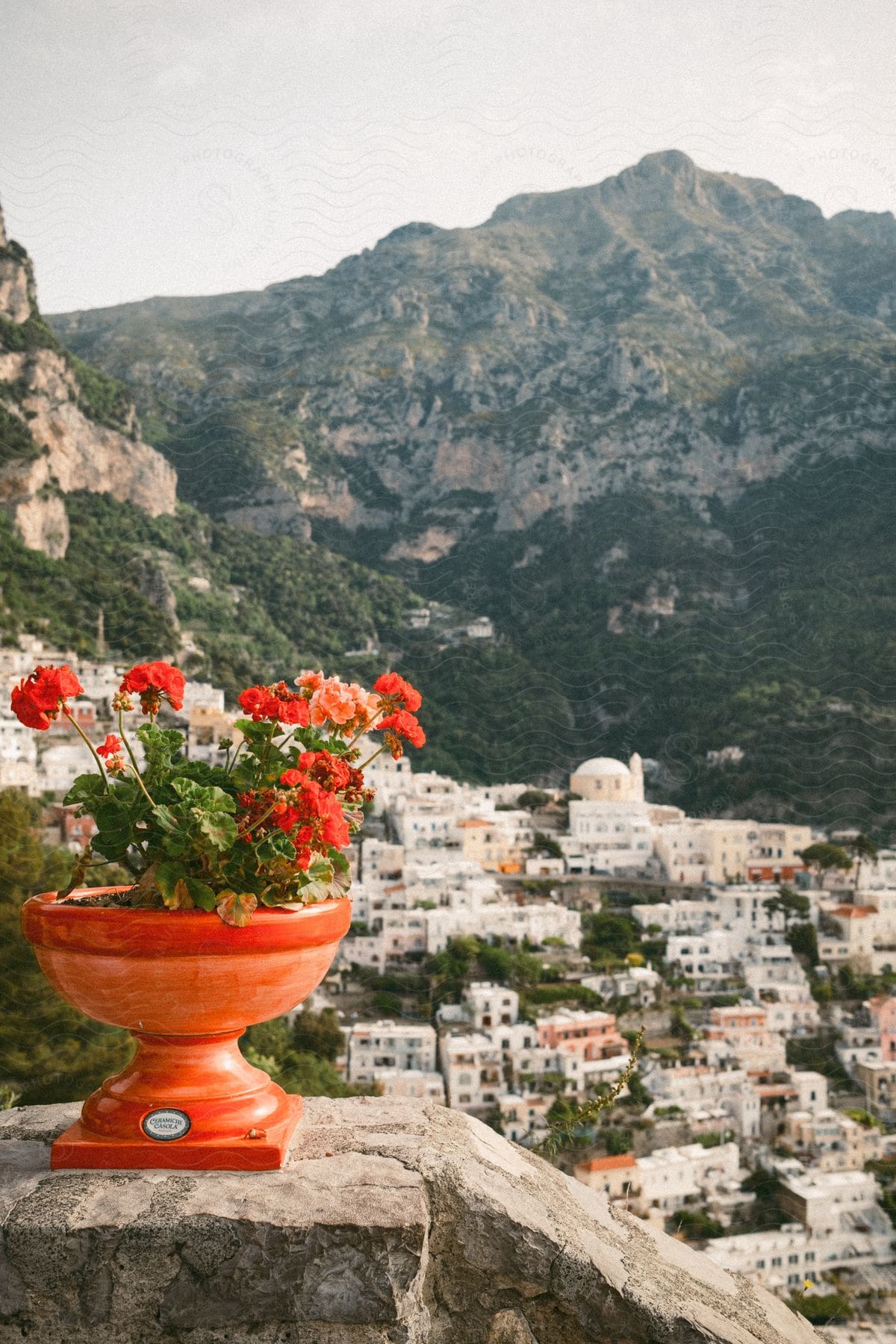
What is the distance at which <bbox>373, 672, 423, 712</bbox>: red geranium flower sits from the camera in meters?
1.30

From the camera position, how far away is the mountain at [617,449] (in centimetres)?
4078

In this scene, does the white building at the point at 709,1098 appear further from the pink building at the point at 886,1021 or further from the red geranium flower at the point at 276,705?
the red geranium flower at the point at 276,705

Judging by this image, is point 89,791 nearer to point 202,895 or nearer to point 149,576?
point 202,895

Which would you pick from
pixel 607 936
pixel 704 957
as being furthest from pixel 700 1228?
pixel 607 936

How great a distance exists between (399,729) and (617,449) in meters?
62.5

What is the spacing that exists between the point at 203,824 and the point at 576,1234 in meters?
0.57

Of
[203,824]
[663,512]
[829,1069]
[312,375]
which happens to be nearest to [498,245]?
→ [312,375]

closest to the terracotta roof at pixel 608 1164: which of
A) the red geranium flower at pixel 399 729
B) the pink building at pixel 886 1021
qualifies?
the pink building at pixel 886 1021

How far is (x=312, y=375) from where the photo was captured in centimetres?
7131

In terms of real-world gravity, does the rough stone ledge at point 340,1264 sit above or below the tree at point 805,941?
above

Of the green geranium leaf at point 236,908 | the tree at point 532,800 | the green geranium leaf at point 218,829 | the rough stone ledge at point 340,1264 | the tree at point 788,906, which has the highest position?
the green geranium leaf at point 218,829

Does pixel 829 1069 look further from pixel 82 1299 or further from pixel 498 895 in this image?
pixel 82 1299

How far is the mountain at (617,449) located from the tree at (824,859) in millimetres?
6052

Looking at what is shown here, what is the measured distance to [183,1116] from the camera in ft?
3.61
